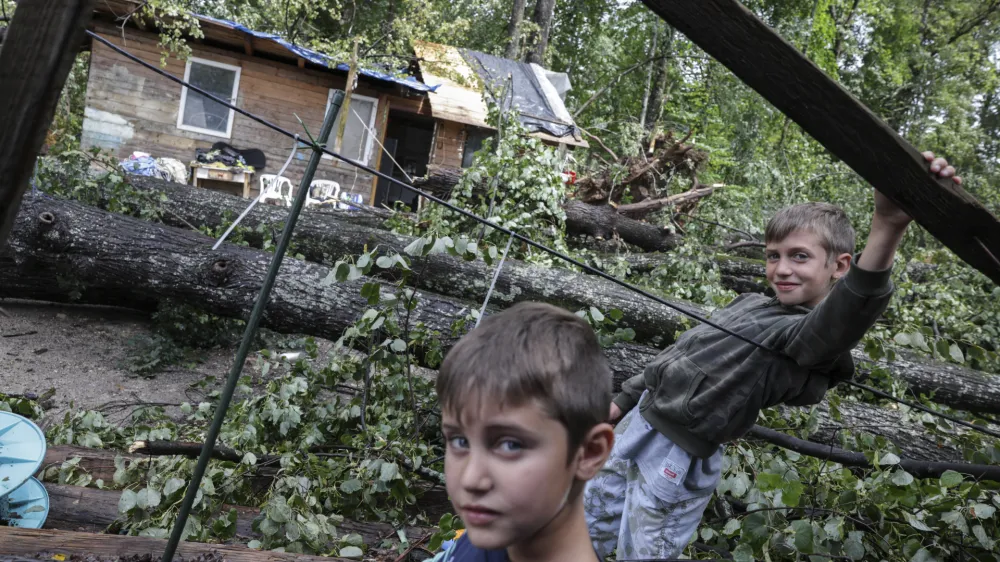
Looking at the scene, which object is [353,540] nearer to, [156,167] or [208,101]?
[156,167]

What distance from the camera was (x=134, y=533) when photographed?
229 centimetres

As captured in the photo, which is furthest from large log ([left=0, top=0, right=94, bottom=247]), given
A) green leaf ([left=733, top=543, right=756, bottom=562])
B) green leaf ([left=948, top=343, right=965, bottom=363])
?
green leaf ([left=948, top=343, right=965, bottom=363])

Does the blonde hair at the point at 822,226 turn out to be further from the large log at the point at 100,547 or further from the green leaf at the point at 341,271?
the large log at the point at 100,547

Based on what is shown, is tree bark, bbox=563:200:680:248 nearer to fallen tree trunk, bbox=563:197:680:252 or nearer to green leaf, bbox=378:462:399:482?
fallen tree trunk, bbox=563:197:680:252

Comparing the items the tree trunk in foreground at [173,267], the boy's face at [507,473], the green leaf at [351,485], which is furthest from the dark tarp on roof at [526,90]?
the boy's face at [507,473]

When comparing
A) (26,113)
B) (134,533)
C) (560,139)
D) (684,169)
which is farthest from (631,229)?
(26,113)

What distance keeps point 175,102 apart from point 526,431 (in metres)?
13.1

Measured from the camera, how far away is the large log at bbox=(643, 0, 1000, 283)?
1.16 metres

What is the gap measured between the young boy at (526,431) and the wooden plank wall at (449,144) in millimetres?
12856

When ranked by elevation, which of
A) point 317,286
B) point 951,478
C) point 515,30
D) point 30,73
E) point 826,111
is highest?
point 515,30

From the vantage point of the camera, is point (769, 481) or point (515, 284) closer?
point (769, 481)

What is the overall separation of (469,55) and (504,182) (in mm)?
7909

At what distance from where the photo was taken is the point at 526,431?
1055mm

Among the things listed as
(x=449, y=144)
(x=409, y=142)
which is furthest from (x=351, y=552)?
(x=409, y=142)
